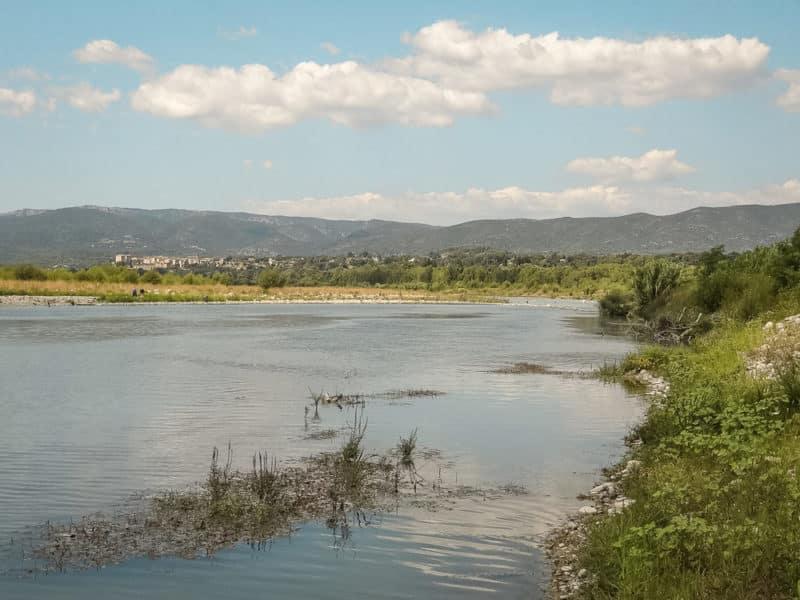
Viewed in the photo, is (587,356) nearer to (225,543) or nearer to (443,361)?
(443,361)

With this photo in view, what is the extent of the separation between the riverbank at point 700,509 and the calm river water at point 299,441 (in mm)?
707

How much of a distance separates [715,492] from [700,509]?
1.17 ft

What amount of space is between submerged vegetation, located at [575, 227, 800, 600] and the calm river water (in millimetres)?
1107

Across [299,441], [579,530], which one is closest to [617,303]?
[299,441]

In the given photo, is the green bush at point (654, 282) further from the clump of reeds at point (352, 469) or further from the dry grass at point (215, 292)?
the dry grass at point (215, 292)

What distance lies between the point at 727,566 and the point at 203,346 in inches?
1448

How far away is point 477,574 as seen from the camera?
30.5 ft

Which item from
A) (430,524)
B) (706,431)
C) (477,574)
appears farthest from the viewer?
(706,431)

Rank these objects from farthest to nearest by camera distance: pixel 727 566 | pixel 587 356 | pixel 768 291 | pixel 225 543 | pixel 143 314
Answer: pixel 143 314, pixel 587 356, pixel 768 291, pixel 225 543, pixel 727 566

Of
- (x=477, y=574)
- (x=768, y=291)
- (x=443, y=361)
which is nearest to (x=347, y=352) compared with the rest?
(x=443, y=361)

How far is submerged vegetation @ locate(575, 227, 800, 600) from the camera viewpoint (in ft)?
24.3

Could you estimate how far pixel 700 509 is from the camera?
30.7ft

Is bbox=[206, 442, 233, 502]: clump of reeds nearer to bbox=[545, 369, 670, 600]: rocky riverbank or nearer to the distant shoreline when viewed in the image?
bbox=[545, 369, 670, 600]: rocky riverbank

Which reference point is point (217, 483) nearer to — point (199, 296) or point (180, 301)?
point (180, 301)
